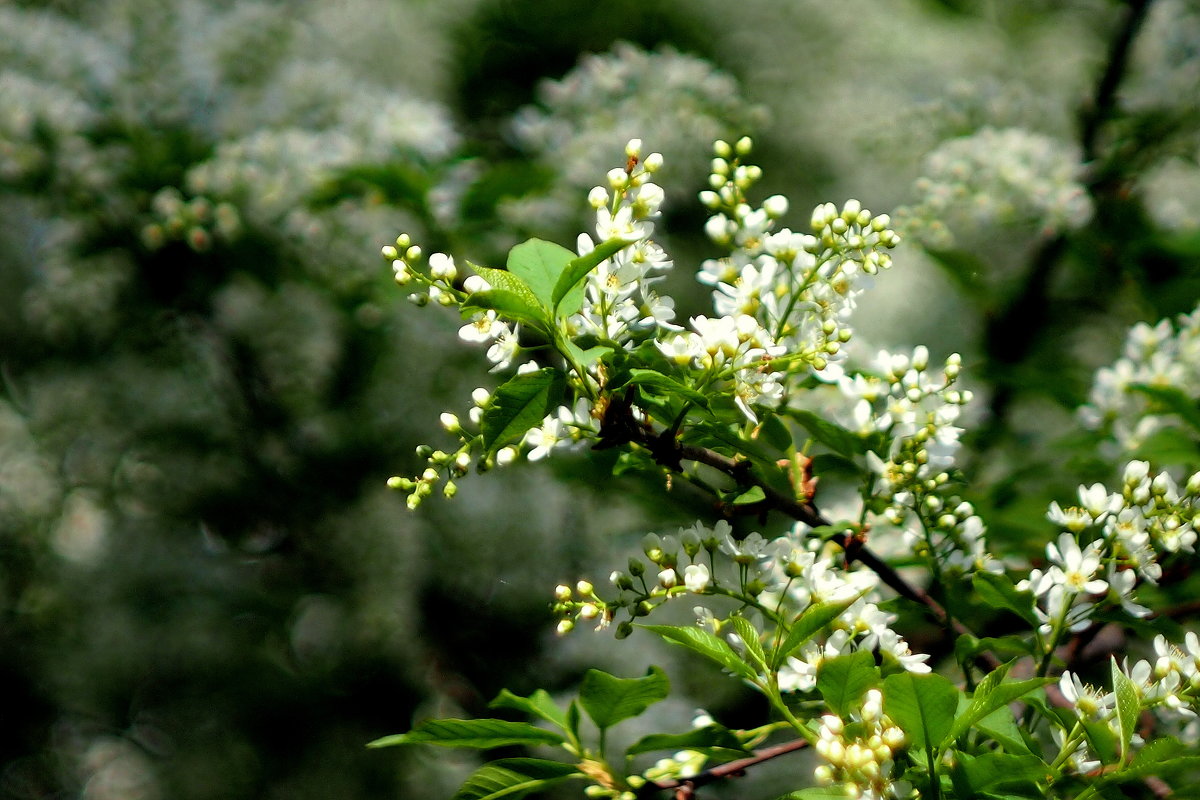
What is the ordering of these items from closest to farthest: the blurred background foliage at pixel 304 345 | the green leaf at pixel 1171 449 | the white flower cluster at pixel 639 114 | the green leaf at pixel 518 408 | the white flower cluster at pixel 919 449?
the green leaf at pixel 518 408 → the white flower cluster at pixel 919 449 → the green leaf at pixel 1171 449 → the blurred background foliage at pixel 304 345 → the white flower cluster at pixel 639 114

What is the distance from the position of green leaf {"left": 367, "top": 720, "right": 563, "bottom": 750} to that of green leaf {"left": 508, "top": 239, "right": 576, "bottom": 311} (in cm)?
43

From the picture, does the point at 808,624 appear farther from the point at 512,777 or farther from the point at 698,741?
the point at 512,777

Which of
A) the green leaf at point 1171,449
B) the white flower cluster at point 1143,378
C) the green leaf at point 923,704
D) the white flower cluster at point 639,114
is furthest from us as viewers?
the white flower cluster at point 639,114

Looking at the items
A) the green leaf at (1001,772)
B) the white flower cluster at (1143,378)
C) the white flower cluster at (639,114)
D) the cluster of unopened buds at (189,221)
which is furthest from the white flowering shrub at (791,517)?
the white flower cluster at (639,114)

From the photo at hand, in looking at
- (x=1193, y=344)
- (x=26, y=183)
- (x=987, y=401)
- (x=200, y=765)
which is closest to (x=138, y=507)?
(x=200, y=765)

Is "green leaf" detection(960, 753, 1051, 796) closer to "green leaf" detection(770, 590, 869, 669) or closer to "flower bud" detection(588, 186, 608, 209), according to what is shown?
"green leaf" detection(770, 590, 869, 669)

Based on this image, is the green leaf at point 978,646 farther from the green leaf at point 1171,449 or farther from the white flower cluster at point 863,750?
the green leaf at point 1171,449

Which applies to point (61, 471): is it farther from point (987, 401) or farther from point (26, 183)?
point (987, 401)

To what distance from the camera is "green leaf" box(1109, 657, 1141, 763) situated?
0.95 meters

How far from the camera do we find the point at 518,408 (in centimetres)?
98

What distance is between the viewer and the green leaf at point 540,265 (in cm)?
100

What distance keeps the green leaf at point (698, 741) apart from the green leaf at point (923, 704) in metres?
0.22

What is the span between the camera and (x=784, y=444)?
1182 millimetres

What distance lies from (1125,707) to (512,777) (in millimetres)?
614
